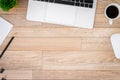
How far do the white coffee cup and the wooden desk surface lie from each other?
16 millimetres

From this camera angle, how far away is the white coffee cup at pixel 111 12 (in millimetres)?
1072

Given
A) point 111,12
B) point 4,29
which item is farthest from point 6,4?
point 111,12

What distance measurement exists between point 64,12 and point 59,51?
154 mm

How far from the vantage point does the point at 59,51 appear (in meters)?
1.09

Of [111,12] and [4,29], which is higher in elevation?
[111,12]

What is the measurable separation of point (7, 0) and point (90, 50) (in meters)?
0.37

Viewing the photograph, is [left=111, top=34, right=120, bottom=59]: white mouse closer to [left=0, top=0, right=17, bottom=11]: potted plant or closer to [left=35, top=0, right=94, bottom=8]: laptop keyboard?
[left=35, top=0, right=94, bottom=8]: laptop keyboard

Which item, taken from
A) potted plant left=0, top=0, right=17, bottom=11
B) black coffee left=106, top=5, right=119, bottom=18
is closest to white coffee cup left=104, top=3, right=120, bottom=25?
black coffee left=106, top=5, right=119, bottom=18

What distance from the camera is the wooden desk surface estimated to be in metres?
1.08

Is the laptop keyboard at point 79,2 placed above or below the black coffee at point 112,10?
above

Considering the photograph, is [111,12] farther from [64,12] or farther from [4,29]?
[4,29]

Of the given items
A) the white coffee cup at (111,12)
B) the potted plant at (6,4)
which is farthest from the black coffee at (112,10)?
the potted plant at (6,4)

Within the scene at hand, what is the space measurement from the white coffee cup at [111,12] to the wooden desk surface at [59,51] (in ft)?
0.05

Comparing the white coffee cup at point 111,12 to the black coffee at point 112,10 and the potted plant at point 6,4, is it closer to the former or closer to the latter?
the black coffee at point 112,10
